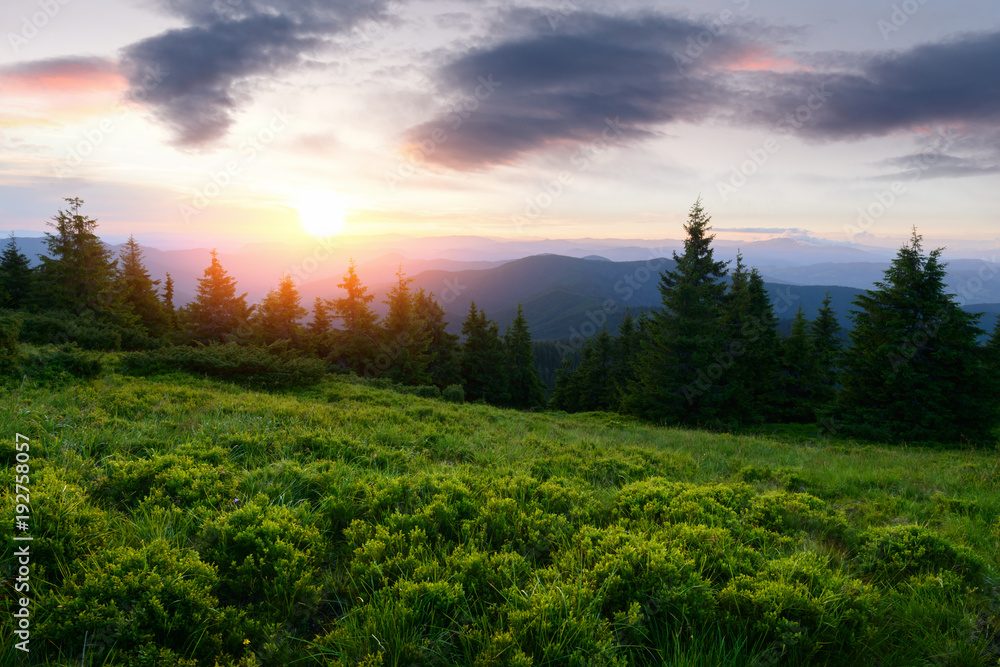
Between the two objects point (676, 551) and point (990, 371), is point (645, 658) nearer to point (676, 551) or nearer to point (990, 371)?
point (676, 551)

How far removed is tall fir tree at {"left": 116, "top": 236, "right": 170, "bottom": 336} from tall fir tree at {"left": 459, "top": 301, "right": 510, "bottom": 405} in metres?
26.9

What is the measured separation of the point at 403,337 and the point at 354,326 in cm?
435

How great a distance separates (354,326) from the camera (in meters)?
35.8

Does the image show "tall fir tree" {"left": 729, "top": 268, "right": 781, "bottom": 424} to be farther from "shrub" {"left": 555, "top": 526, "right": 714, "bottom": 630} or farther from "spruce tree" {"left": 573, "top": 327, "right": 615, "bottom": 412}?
"shrub" {"left": 555, "top": 526, "right": 714, "bottom": 630}

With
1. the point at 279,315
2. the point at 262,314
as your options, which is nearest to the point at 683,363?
the point at 279,315

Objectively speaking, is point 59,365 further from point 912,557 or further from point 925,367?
point 925,367

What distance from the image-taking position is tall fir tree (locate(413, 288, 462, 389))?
135 ft

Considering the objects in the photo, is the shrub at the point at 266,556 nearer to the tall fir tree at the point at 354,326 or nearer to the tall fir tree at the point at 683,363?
the tall fir tree at the point at 683,363

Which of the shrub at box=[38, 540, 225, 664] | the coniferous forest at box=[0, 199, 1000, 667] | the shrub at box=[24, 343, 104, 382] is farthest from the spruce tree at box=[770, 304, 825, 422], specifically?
the shrub at box=[24, 343, 104, 382]

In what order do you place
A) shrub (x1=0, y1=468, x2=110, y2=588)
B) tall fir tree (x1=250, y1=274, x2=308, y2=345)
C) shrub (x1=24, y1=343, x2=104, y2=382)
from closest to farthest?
shrub (x1=0, y1=468, x2=110, y2=588), shrub (x1=24, y1=343, x2=104, y2=382), tall fir tree (x1=250, y1=274, x2=308, y2=345)

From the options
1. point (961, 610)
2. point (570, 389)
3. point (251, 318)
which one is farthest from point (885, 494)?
point (570, 389)

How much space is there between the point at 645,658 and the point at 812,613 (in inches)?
50.9

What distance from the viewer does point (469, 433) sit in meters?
9.71

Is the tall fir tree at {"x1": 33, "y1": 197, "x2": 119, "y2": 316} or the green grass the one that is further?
the tall fir tree at {"x1": 33, "y1": 197, "x2": 119, "y2": 316}
